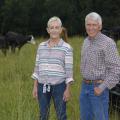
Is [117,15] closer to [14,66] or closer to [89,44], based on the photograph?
[14,66]

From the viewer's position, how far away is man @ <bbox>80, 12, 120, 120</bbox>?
5.07 meters

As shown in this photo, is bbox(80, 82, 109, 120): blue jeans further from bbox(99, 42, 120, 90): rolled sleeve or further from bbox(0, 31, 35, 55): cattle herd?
bbox(0, 31, 35, 55): cattle herd

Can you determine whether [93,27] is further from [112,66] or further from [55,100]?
[55,100]

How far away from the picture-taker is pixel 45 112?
571cm

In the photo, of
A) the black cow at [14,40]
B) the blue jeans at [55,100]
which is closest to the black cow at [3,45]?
the black cow at [14,40]

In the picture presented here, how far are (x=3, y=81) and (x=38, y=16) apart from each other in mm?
25767

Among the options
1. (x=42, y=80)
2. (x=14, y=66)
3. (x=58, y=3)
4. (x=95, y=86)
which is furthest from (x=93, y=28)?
(x=58, y=3)

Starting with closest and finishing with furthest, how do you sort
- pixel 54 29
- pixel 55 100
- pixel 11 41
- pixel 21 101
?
pixel 21 101, pixel 54 29, pixel 55 100, pixel 11 41

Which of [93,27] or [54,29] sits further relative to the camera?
[54,29]

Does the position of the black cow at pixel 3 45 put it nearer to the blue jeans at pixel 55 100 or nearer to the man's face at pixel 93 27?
the blue jeans at pixel 55 100

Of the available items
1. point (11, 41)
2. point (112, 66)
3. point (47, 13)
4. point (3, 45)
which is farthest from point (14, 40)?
point (47, 13)

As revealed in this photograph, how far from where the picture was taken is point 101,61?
515 centimetres

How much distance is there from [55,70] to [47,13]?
29.1m

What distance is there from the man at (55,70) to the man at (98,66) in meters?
0.36
